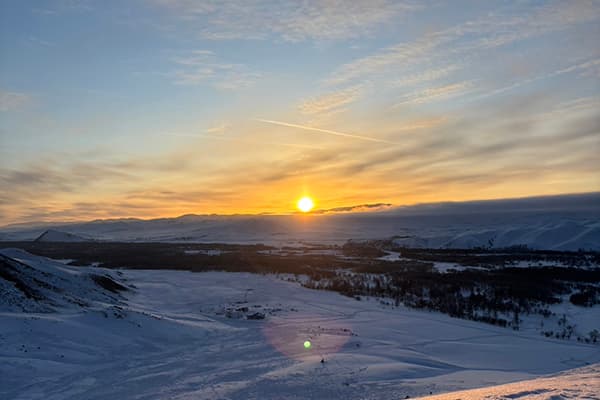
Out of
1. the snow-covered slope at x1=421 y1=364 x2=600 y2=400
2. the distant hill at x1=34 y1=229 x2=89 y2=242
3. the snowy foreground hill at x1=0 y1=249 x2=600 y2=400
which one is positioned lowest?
the snowy foreground hill at x1=0 y1=249 x2=600 y2=400

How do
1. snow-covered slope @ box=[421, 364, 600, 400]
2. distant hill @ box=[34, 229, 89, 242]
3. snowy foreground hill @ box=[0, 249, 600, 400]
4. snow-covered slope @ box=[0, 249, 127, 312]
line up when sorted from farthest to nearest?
distant hill @ box=[34, 229, 89, 242], snow-covered slope @ box=[0, 249, 127, 312], snowy foreground hill @ box=[0, 249, 600, 400], snow-covered slope @ box=[421, 364, 600, 400]

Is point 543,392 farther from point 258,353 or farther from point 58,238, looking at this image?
point 58,238

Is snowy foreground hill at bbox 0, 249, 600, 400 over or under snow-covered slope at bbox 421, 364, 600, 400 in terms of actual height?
under

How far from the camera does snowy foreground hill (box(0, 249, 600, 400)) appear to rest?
7961mm

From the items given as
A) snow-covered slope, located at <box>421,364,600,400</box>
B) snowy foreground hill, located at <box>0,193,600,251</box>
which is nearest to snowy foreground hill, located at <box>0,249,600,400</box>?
snow-covered slope, located at <box>421,364,600,400</box>

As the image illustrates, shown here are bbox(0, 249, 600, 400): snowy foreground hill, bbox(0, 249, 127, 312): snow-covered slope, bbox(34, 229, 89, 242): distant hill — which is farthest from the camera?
bbox(34, 229, 89, 242): distant hill

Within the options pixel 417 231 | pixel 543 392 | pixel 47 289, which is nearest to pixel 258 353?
pixel 543 392

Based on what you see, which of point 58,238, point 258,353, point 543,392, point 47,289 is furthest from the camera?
point 58,238

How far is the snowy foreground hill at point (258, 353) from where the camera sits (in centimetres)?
796

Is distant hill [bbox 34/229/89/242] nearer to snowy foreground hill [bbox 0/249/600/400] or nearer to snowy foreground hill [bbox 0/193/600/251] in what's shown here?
snowy foreground hill [bbox 0/193/600/251]

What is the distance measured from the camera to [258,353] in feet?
35.4

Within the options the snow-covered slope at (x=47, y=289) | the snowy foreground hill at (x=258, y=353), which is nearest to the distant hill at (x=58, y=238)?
the snow-covered slope at (x=47, y=289)

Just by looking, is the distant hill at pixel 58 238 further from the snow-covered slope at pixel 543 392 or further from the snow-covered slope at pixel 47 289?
the snow-covered slope at pixel 543 392

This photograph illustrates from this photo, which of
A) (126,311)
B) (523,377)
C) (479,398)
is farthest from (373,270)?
(479,398)
